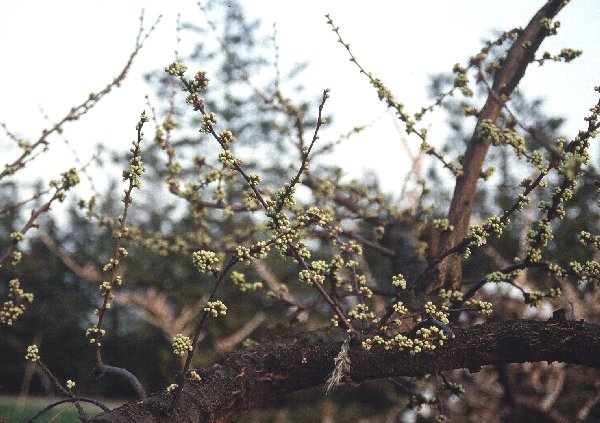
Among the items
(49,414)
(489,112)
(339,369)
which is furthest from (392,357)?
(49,414)

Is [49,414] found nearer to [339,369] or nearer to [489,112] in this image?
[339,369]

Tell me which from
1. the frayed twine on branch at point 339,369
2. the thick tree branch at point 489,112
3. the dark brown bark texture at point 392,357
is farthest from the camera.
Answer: the thick tree branch at point 489,112

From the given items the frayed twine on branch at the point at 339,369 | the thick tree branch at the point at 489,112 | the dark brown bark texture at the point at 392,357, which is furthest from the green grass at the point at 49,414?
the thick tree branch at the point at 489,112

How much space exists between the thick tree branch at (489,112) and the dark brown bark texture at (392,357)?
886mm

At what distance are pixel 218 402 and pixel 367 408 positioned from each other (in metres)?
11.8

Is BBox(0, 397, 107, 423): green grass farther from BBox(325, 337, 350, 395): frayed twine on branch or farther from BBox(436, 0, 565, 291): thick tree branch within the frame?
BBox(436, 0, 565, 291): thick tree branch

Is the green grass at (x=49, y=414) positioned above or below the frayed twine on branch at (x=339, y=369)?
below

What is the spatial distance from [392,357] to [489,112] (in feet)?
6.15

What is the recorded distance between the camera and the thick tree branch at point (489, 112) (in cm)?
339

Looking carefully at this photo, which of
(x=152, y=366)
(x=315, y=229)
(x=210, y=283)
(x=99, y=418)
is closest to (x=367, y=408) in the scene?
(x=210, y=283)

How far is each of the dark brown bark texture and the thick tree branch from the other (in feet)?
2.91

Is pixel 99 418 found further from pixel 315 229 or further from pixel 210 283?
pixel 210 283

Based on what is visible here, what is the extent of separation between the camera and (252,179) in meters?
1.92

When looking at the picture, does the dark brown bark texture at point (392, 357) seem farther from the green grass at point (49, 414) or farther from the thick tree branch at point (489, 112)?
the thick tree branch at point (489, 112)
